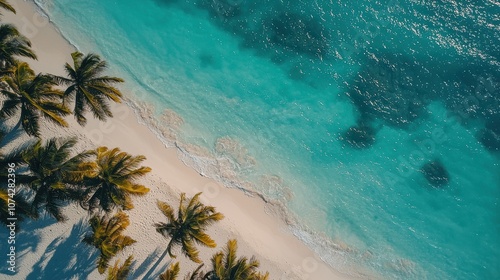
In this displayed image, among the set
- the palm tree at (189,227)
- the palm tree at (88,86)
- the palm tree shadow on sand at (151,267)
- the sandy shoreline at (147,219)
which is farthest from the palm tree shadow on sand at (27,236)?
the palm tree at (189,227)

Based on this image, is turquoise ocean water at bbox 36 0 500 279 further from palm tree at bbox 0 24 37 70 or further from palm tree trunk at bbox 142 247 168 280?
palm tree trunk at bbox 142 247 168 280

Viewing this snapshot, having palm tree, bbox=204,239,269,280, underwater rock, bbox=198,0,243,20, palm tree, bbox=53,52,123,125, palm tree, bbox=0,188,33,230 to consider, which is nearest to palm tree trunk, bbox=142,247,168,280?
Answer: palm tree, bbox=204,239,269,280

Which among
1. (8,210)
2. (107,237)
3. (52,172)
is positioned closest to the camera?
(8,210)

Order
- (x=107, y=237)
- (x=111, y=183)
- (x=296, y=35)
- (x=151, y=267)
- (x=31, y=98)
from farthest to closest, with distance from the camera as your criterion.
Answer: (x=296, y=35)
(x=151, y=267)
(x=107, y=237)
(x=111, y=183)
(x=31, y=98)

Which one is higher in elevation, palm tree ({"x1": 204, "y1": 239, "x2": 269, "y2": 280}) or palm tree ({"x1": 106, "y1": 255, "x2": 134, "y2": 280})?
palm tree ({"x1": 204, "y1": 239, "x2": 269, "y2": 280})

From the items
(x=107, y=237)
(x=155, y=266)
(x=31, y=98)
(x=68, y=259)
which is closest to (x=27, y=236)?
(x=68, y=259)

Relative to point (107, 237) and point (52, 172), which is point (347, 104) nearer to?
point (107, 237)
